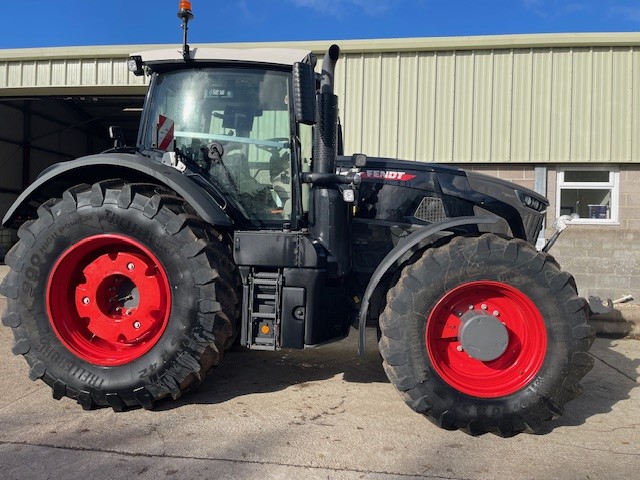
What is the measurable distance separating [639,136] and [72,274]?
24.9 feet

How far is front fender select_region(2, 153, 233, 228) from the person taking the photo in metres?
2.92

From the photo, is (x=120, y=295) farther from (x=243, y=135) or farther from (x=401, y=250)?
(x=401, y=250)

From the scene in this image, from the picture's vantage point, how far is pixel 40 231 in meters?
3.00

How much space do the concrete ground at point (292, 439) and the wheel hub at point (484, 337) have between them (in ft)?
1.50

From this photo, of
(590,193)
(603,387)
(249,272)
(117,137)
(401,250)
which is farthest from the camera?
(590,193)

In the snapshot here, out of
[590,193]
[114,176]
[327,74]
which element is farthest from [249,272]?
[590,193]

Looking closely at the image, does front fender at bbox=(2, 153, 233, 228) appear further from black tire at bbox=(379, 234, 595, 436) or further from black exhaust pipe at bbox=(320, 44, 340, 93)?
black tire at bbox=(379, 234, 595, 436)

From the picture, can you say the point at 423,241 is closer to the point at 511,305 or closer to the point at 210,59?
the point at 511,305

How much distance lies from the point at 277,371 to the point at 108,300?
4.62ft

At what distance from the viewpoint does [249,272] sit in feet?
10.1

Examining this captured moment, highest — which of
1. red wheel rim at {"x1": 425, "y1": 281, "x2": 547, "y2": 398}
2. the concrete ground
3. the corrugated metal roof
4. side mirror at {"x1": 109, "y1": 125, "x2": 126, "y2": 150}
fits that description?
the corrugated metal roof

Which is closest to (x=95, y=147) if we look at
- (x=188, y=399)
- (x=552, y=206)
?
(x=552, y=206)

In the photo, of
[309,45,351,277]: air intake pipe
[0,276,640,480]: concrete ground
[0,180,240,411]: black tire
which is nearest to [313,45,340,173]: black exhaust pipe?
[309,45,351,277]: air intake pipe

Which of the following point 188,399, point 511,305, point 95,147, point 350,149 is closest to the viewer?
point 511,305
